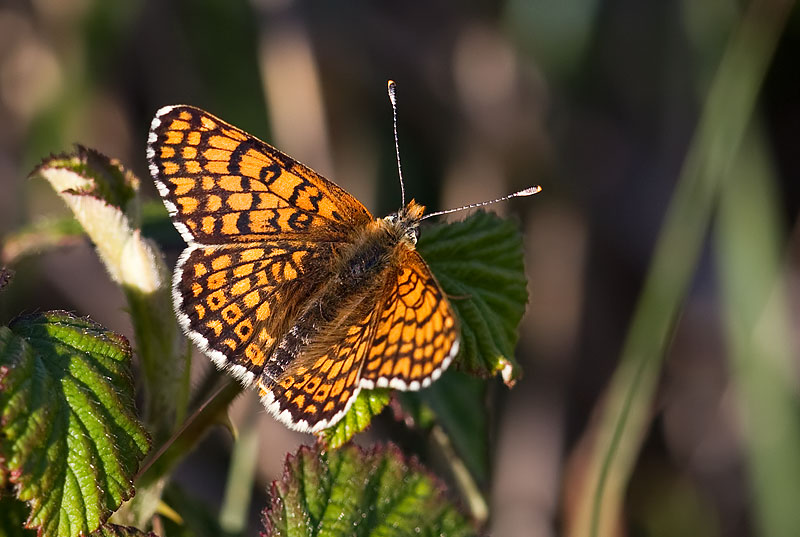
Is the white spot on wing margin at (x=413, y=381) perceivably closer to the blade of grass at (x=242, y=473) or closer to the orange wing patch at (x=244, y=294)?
the orange wing patch at (x=244, y=294)

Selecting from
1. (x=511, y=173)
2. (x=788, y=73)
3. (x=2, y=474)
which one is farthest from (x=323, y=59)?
(x=2, y=474)

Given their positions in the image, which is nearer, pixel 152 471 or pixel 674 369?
pixel 152 471

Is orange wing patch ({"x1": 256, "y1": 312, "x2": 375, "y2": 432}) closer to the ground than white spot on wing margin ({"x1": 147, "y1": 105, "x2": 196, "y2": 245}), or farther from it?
closer to the ground

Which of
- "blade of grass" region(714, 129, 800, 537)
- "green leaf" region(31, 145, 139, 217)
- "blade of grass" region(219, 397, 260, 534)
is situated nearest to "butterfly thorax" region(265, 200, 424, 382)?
"green leaf" region(31, 145, 139, 217)

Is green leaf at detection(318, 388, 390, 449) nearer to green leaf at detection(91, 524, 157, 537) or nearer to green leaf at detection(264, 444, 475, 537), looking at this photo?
green leaf at detection(264, 444, 475, 537)

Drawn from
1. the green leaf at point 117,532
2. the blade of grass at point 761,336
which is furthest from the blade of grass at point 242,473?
the blade of grass at point 761,336

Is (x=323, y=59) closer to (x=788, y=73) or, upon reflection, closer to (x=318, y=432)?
(x=788, y=73)
